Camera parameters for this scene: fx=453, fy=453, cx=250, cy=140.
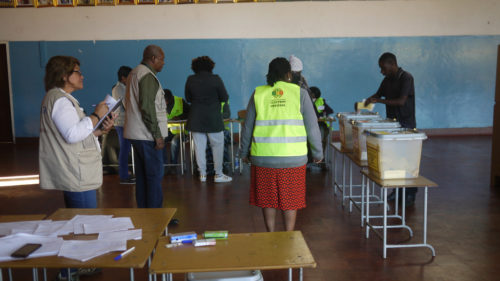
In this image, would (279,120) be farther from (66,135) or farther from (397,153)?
(66,135)

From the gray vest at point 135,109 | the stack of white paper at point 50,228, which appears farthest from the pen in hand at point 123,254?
the gray vest at point 135,109

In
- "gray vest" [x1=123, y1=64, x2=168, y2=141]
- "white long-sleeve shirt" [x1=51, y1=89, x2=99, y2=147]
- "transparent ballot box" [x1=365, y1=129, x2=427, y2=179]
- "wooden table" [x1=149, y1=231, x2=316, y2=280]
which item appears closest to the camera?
"wooden table" [x1=149, y1=231, x2=316, y2=280]

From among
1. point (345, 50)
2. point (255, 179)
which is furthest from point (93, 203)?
point (345, 50)

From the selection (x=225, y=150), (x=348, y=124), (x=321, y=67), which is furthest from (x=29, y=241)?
(x=321, y=67)

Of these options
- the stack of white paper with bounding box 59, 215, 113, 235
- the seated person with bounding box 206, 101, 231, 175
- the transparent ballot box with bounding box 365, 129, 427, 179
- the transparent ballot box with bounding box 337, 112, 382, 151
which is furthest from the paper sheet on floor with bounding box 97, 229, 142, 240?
the seated person with bounding box 206, 101, 231, 175

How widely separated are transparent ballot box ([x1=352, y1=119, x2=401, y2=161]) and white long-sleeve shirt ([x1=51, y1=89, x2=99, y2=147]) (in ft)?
7.81

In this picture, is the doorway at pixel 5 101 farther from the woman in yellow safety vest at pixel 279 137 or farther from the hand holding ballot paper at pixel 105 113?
the woman in yellow safety vest at pixel 279 137

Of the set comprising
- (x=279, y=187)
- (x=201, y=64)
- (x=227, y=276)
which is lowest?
(x=227, y=276)

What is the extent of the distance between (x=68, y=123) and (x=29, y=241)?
79cm

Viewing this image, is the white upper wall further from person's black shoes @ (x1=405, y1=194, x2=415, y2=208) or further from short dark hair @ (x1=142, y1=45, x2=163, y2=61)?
short dark hair @ (x1=142, y1=45, x2=163, y2=61)

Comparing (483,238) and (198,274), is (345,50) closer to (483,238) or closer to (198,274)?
(483,238)

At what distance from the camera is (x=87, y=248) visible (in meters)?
1.97

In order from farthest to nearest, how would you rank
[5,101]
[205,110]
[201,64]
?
1. [5,101]
2. [205,110]
3. [201,64]

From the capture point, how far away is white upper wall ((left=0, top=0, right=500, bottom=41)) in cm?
999
